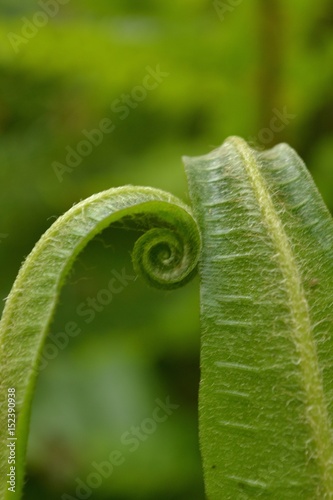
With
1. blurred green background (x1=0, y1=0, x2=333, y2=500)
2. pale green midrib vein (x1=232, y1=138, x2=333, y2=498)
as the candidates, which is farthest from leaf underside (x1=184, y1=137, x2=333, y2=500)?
blurred green background (x1=0, y1=0, x2=333, y2=500)

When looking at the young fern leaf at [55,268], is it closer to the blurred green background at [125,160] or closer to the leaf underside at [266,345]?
the leaf underside at [266,345]

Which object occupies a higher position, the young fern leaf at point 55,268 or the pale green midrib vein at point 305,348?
the young fern leaf at point 55,268

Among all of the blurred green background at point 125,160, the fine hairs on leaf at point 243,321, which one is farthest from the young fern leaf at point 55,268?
the blurred green background at point 125,160

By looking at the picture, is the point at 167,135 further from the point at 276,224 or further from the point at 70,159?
the point at 276,224

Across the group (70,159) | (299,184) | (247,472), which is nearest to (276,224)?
(299,184)

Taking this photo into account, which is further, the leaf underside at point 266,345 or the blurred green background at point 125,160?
the blurred green background at point 125,160

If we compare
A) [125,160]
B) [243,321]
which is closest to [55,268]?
[243,321]

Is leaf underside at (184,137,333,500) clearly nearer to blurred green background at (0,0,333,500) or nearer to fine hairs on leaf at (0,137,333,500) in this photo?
fine hairs on leaf at (0,137,333,500)

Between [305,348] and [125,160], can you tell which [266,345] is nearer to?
[305,348]
